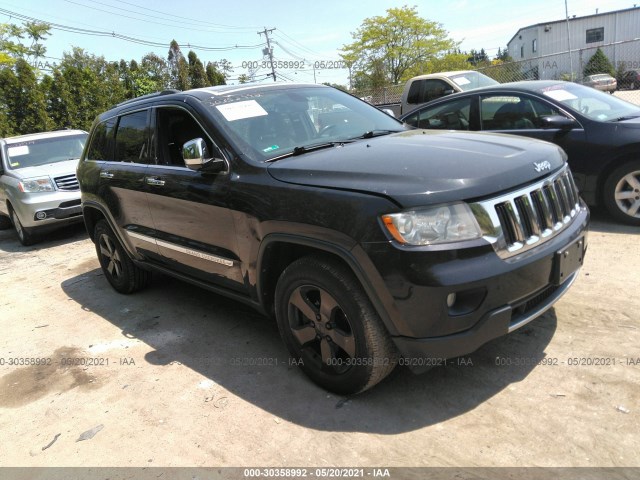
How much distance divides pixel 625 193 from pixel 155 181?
472 cm

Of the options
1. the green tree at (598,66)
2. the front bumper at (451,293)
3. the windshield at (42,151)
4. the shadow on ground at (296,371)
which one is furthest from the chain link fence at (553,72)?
the front bumper at (451,293)

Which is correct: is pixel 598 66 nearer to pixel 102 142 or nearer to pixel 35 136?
pixel 35 136

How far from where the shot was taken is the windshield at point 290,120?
3.23 metres

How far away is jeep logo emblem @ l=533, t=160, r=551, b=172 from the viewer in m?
2.68

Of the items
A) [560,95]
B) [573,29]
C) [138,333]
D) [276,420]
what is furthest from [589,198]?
[573,29]

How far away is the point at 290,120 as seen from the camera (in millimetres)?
3506

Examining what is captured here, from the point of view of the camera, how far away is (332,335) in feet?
8.93

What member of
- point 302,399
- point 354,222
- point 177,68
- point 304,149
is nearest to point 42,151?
point 304,149

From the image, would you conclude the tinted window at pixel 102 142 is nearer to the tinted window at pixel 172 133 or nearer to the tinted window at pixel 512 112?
the tinted window at pixel 172 133

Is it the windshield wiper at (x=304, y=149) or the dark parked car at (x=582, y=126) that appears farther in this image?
the dark parked car at (x=582, y=126)

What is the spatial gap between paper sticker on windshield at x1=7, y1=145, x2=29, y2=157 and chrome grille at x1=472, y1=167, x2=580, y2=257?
909cm

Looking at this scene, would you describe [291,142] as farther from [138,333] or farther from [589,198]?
[589,198]

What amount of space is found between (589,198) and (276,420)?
443cm

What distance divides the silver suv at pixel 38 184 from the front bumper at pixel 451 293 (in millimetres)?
7265
